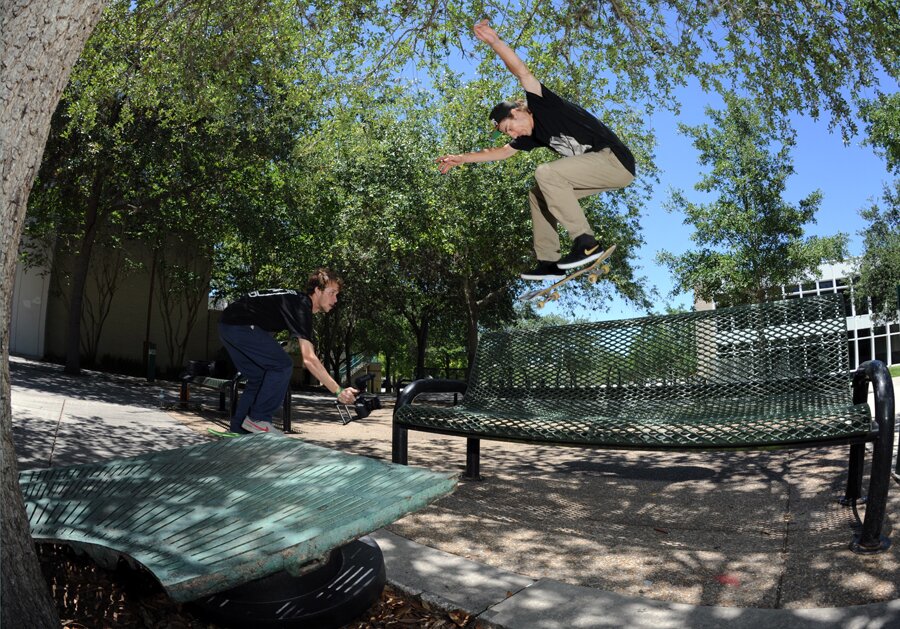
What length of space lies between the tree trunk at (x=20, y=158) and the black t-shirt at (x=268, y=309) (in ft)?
9.33

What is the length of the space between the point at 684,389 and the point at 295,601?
341cm

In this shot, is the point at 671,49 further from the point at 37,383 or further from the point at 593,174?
the point at 37,383

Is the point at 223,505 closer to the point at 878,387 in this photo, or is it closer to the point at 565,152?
the point at 565,152

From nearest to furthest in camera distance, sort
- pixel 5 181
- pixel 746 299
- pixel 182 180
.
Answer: pixel 5 181
pixel 182 180
pixel 746 299

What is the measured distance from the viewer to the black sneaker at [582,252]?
15.3 ft

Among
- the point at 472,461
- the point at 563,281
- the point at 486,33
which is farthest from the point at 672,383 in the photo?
the point at 486,33

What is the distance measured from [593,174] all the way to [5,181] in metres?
3.17

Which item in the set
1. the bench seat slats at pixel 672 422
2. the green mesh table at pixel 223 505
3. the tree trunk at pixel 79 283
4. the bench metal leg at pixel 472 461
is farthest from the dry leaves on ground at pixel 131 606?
the tree trunk at pixel 79 283

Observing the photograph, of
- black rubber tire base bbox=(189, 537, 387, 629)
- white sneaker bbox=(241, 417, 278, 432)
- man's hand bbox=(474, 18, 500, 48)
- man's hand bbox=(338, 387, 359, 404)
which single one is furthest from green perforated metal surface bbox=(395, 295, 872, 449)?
man's hand bbox=(474, 18, 500, 48)

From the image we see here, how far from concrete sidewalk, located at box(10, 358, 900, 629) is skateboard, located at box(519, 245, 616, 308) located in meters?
1.41

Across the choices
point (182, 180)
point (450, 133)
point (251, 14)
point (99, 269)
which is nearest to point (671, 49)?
point (251, 14)

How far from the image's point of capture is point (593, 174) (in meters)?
Result: 4.47

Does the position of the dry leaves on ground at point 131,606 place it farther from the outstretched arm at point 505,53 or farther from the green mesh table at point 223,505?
the outstretched arm at point 505,53

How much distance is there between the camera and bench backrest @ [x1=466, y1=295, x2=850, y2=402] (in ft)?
15.3
